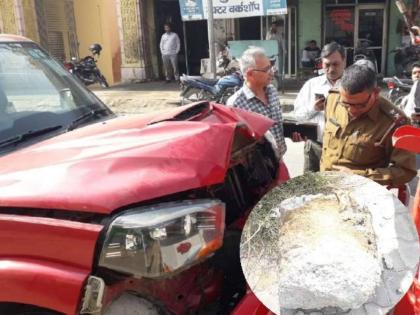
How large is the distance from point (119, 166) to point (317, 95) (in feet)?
7.65

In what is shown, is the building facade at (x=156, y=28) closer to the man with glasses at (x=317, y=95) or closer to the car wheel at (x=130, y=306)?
the man with glasses at (x=317, y=95)

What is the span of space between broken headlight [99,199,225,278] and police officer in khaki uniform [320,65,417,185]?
128 cm

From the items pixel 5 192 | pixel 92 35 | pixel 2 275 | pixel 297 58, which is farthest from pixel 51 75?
pixel 92 35

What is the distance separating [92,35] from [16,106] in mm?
15317

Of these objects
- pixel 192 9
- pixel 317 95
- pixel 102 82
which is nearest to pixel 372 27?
pixel 192 9

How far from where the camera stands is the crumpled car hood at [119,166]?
6.12 feet

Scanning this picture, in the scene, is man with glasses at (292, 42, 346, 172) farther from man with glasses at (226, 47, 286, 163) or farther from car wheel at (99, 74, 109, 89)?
car wheel at (99, 74, 109, 89)

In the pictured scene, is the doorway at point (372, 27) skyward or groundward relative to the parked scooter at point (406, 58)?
skyward

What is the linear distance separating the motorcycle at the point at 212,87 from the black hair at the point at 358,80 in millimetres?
6613

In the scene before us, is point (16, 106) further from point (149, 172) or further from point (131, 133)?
point (149, 172)

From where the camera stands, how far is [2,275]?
73.8 inches

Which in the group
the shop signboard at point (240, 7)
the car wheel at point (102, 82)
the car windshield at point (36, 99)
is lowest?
the car wheel at point (102, 82)

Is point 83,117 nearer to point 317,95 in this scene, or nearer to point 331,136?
point 331,136

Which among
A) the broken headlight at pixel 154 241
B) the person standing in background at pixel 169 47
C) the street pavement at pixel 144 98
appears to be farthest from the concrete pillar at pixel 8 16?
the broken headlight at pixel 154 241
